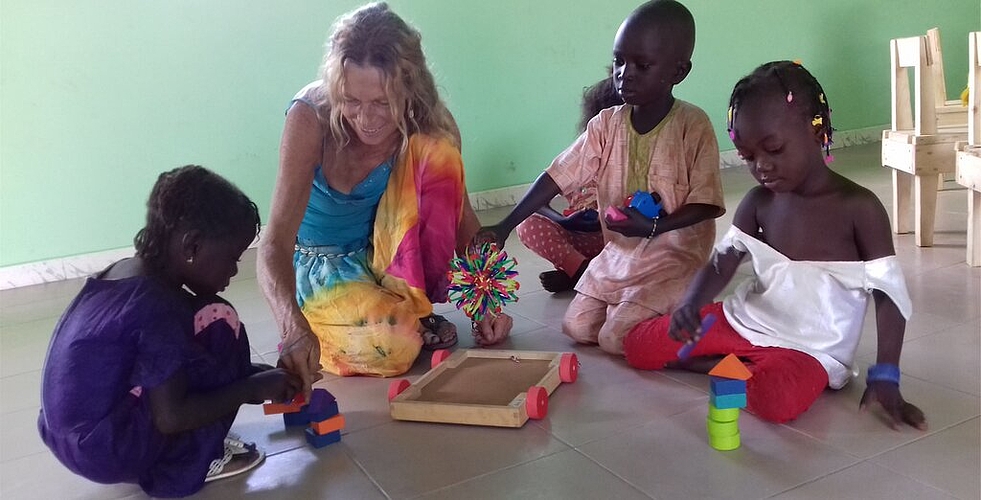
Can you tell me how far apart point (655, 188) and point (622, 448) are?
81 cm

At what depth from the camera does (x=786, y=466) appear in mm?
1415

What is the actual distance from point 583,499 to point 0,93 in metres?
3.03

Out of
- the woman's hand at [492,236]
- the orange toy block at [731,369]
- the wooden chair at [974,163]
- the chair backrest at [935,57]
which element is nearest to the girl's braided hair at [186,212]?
the woman's hand at [492,236]

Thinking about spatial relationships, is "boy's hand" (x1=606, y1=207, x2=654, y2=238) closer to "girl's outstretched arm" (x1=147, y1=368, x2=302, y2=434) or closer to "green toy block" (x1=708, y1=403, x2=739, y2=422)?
"green toy block" (x1=708, y1=403, x2=739, y2=422)

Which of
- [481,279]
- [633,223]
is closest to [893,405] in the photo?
[633,223]

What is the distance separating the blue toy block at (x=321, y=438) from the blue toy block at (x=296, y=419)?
0.25 ft

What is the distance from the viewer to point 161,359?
136cm

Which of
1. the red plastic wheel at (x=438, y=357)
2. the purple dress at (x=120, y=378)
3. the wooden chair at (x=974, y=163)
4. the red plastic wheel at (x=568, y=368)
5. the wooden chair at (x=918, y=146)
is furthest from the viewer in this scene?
the wooden chair at (x=918, y=146)

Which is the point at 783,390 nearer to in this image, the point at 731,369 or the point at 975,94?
the point at 731,369

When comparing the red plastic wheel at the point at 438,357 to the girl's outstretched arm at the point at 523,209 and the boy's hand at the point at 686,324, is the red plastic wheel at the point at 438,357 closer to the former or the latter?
the girl's outstretched arm at the point at 523,209

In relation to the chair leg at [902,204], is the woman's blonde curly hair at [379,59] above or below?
above

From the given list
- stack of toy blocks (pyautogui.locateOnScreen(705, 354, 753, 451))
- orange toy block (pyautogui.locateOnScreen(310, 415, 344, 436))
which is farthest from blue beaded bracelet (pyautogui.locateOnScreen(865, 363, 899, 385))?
orange toy block (pyautogui.locateOnScreen(310, 415, 344, 436))

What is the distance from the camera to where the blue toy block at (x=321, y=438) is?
1634mm

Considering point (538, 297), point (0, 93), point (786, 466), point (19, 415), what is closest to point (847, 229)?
point (786, 466)
